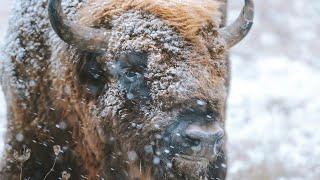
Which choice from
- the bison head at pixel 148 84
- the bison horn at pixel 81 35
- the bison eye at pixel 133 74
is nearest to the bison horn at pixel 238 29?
the bison head at pixel 148 84

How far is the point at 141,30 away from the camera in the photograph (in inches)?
192

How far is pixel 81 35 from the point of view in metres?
5.05

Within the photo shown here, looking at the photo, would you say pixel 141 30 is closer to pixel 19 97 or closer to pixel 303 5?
pixel 19 97

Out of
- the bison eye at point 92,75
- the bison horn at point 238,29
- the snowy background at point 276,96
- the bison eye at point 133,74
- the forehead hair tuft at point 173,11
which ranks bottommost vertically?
the bison eye at point 92,75

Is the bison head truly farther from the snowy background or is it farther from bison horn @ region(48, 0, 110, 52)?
the snowy background

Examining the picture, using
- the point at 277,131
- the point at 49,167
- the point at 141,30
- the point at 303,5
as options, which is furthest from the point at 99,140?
the point at 303,5

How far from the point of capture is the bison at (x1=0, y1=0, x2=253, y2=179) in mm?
4625

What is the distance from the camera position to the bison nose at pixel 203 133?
14.1 feet

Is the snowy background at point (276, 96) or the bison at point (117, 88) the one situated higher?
the snowy background at point (276, 96)

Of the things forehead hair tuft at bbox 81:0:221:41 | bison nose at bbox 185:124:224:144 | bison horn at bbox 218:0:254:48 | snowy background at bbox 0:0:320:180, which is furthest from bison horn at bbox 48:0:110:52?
snowy background at bbox 0:0:320:180

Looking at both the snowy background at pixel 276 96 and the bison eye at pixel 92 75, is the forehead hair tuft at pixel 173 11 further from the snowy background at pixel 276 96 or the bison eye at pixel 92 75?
the snowy background at pixel 276 96

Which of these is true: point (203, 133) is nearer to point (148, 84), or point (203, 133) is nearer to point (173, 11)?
point (148, 84)

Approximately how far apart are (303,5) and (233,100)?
Answer: 1105 cm

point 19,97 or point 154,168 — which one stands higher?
point 154,168
